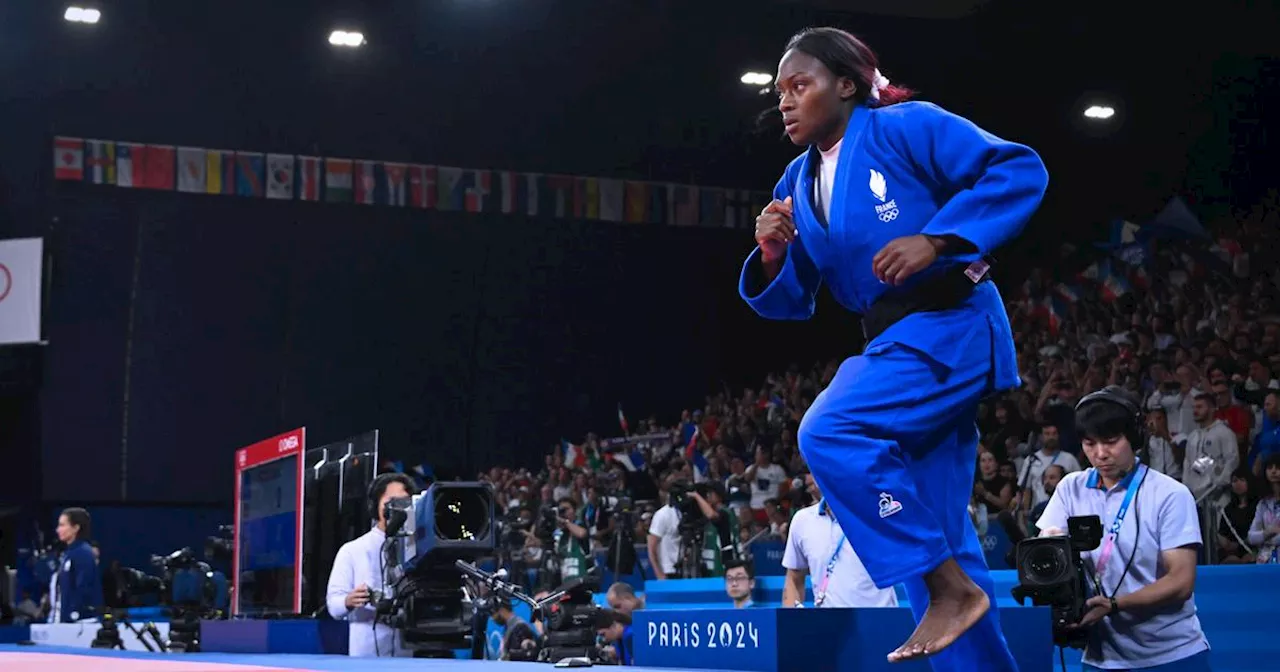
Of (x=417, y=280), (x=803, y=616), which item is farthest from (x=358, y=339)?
(x=803, y=616)

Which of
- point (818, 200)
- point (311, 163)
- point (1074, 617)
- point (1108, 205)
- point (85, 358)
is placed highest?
point (311, 163)

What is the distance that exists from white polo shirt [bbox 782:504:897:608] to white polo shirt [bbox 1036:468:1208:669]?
148 centimetres

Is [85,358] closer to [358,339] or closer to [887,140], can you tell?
[358,339]

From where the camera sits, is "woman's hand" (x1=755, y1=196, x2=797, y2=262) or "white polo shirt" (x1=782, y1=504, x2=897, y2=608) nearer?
"woman's hand" (x1=755, y1=196, x2=797, y2=262)

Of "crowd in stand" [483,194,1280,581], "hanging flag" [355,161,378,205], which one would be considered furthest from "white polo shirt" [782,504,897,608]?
"hanging flag" [355,161,378,205]

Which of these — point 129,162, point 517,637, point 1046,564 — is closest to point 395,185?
point 129,162

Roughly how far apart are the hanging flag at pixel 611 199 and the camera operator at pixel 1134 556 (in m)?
15.1

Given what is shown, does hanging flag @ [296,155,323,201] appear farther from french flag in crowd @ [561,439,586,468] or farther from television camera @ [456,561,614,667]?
television camera @ [456,561,614,667]

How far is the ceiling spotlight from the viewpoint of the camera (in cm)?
1522

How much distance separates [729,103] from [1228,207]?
6.38 metres

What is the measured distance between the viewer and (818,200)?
2750 millimetres

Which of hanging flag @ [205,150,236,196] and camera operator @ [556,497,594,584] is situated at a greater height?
hanging flag @ [205,150,236,196]

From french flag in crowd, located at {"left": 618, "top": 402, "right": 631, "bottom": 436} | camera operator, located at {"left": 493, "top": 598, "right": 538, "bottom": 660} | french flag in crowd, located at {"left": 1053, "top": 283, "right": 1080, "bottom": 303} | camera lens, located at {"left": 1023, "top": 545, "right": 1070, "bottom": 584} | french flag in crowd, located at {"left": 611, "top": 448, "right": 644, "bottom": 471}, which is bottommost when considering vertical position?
camera operator, located at {"left": 493, "top": 598, "right": 538, "bottom": 660}

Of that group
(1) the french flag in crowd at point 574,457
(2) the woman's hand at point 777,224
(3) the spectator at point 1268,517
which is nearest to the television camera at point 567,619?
(2) the woman's hand at point 777,224
